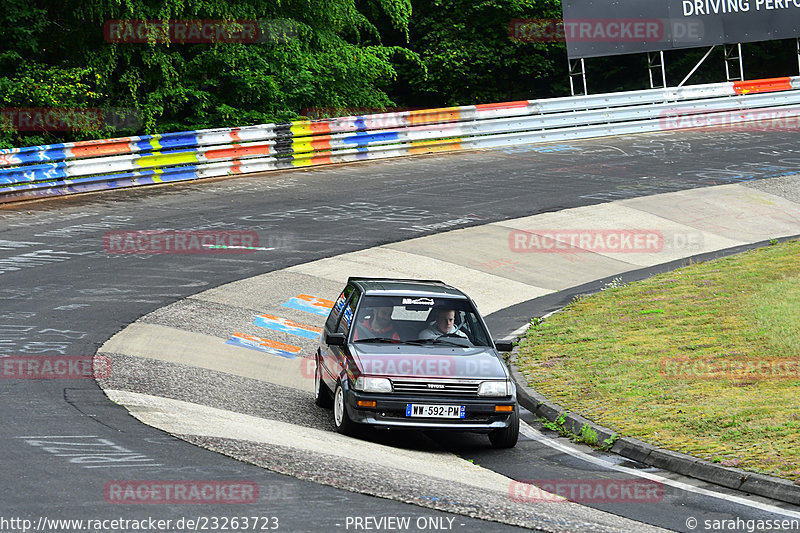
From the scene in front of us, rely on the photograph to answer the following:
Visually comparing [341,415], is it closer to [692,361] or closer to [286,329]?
[692,361]

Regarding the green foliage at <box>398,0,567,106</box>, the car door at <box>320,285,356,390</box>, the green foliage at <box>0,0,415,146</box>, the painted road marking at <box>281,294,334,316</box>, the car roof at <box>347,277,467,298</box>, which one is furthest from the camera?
the green foliage at <box>398,0,567,106</box>

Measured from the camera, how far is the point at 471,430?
Result: 10156 mm

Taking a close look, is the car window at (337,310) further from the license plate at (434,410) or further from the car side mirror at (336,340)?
the license plate at (434,410)

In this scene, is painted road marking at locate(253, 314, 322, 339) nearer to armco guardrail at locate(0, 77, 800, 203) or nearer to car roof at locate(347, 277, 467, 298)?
car roof at locate(347, 277, 467, 298)

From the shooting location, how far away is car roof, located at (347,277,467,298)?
11.5 m

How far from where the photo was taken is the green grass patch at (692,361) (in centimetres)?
1002

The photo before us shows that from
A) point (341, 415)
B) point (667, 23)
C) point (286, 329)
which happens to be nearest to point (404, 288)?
point (341, 415)

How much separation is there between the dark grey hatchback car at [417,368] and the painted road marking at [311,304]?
15.8ft

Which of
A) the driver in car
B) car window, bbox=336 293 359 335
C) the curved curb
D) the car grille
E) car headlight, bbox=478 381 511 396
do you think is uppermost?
car window, bbox=336 293 359 335

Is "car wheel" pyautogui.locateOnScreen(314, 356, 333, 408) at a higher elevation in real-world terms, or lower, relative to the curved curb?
higher

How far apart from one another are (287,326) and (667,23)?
23886 mm

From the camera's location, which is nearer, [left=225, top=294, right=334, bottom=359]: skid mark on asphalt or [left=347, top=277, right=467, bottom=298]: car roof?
[left=347, top=277, right=467, bottom=298]: car roof

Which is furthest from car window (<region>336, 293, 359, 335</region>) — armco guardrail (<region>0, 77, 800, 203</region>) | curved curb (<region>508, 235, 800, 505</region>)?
armco guardrail (<region>0, 77, 800, 203</region>)

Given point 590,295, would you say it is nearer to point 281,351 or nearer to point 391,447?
point 281,351
